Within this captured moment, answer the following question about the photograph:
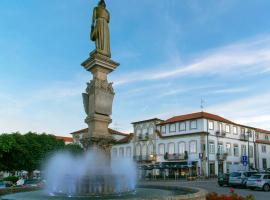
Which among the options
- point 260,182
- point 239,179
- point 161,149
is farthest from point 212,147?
point 260,182

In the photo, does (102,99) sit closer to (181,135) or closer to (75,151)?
(75,151)

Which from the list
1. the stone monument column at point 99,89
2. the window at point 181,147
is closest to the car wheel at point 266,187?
the stone monument column at point 99,89

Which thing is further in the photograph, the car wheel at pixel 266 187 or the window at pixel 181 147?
the window at pixel 181 147

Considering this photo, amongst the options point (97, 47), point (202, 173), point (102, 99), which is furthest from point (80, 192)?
point (202, 173)

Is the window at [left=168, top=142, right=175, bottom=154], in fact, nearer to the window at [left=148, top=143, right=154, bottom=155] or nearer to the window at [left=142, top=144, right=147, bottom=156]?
the window at [left=148, top=143, right=154, bottom=155]

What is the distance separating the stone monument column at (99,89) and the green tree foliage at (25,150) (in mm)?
26884

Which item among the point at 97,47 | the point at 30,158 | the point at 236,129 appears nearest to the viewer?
the point at 97,47

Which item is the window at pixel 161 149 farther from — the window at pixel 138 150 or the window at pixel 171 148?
the window at pixel 138 150

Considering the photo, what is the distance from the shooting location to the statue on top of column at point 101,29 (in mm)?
13711

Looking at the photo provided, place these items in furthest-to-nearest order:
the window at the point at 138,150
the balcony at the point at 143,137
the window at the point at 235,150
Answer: the window at the point at 138,150 < the balcony at the point at 143,137 < the window at the point at 235,150

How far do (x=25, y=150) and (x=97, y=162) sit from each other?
102 ft

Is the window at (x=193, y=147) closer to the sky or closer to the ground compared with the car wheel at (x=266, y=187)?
closer to the sky

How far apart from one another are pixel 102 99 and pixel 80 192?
144 inches

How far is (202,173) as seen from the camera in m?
54.7
